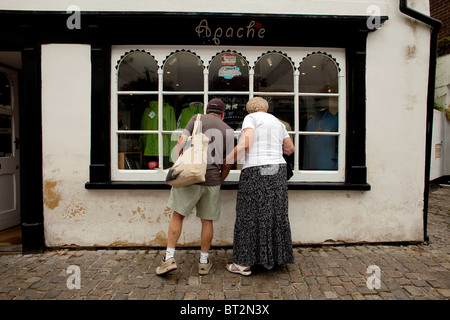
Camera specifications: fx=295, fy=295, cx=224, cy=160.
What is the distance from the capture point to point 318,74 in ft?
13.8

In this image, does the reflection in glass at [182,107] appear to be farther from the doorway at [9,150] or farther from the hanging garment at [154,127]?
the doorway at [9,150]

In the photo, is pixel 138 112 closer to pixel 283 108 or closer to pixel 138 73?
pixel 138 73

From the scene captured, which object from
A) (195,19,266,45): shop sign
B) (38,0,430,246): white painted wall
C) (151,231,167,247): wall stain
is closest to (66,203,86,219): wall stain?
(38,0,430,246): white painted wall

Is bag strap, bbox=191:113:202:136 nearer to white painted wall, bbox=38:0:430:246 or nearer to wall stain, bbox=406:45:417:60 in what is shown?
white painted wall, bbox=38:0:430:246

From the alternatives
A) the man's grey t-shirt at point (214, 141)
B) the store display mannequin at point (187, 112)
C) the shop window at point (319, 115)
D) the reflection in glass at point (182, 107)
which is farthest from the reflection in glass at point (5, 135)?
the shop window at point (319, 115)

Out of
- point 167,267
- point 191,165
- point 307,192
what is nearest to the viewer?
point 191,165

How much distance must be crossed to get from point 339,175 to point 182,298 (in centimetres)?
266

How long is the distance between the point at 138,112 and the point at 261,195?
2.18 metres

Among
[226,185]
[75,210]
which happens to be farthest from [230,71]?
[75,210]

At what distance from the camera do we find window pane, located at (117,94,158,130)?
4129 mm

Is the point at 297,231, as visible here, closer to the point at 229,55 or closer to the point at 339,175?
the point at 339,175

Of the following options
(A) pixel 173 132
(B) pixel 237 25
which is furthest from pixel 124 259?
(B) pixel 237 25

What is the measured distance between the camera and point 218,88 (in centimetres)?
416

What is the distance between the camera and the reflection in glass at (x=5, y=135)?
4719mm
